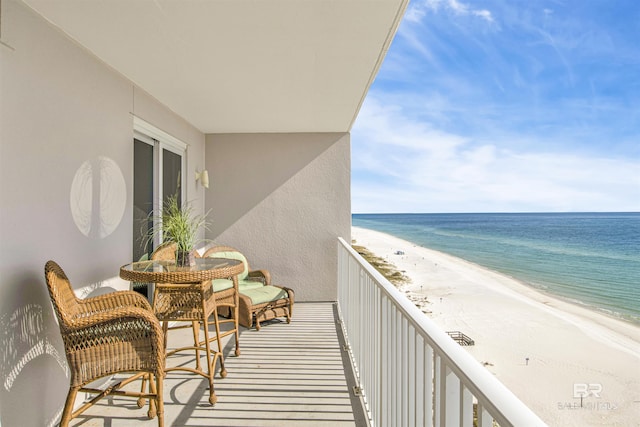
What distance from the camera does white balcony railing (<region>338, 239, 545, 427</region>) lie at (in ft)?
2.40

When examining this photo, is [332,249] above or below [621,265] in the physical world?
above

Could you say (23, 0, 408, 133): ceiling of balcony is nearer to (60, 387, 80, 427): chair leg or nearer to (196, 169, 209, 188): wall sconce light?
(196, 169, 209, 188): wall sconce light

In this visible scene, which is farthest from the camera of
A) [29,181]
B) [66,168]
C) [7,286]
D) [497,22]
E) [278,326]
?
[497,22]

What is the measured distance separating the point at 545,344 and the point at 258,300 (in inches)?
390

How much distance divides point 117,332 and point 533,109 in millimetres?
38866

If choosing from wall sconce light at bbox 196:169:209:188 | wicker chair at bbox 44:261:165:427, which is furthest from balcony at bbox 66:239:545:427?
wall sconce light at bbox 196:169:209:188

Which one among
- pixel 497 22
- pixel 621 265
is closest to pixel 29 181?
pixel 621 265

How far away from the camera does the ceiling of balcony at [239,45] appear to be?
2021mm

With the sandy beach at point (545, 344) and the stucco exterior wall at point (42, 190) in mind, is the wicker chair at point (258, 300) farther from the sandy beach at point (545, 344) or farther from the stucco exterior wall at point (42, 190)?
the sandy beach at point (545, 344)

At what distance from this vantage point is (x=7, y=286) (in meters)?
1.88

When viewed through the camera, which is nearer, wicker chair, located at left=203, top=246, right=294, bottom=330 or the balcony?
the balcony

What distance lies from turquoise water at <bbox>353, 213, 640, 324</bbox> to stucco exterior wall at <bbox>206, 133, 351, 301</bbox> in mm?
13927

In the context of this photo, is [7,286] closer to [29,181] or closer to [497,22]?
[29,181]

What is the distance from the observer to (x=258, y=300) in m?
3.96
